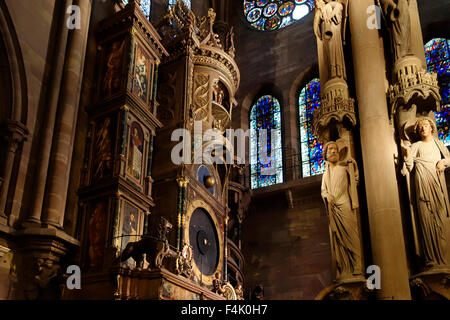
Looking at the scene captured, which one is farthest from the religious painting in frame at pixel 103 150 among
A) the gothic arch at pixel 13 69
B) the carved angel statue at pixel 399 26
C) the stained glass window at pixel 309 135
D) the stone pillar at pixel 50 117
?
the stained glass window at pixel 309 135

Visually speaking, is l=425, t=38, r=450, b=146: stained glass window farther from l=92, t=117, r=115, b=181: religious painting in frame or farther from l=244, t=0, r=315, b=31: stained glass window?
l=92, t=117, r=115, b=181: religious painting in frame

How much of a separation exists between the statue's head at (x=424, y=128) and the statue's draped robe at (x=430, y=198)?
0.11 metres

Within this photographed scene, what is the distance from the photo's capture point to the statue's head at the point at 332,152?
21.9ft

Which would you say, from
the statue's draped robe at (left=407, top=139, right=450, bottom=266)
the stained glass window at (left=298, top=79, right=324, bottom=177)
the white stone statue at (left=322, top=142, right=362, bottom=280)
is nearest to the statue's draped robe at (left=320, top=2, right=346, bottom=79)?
the white stone statue at (left=322, top=142, right=362, bottom=280)

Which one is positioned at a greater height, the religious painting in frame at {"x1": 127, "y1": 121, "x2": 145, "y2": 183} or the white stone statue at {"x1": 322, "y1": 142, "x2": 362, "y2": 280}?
the religious painting in frame at {"x1": 127, "y1": 121, "x2": 145, "y2": 183}

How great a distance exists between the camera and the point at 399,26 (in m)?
7.02

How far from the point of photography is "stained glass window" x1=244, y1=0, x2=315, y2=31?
899 inches

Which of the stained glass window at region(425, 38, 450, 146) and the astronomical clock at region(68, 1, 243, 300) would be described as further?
the stained glass window at region(425, 38, 450, 146)

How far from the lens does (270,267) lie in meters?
18.4

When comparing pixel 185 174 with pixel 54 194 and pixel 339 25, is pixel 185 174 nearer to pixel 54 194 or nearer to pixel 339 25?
pixel 54 194

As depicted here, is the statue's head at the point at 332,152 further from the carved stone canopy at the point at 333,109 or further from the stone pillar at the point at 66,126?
the stone pillar at the point at 66,126

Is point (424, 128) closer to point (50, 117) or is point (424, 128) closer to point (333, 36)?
point (333, 36)

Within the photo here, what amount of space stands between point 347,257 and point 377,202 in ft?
2.38

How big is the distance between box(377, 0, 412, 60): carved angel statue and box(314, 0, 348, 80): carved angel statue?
68 centimetres
